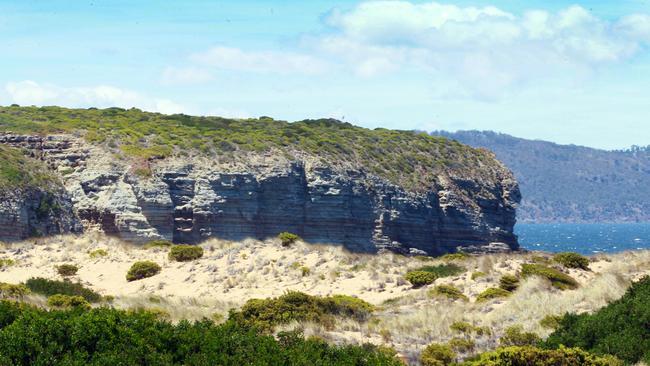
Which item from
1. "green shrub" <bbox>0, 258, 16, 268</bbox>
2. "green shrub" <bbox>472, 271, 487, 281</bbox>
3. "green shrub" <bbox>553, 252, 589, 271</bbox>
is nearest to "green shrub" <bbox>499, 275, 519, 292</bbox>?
"green shrub" <bbox>472, 271, 487, 281</bbox>

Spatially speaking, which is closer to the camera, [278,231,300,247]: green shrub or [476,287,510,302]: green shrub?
[476,287,510,302]: green shrub

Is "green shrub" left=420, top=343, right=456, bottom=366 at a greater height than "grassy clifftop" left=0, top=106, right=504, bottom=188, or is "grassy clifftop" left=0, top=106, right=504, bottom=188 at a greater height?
"grassy clifftop" left=0, top=106, right=504, bottom=188

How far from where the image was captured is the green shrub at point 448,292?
109 feet

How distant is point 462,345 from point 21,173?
160ft

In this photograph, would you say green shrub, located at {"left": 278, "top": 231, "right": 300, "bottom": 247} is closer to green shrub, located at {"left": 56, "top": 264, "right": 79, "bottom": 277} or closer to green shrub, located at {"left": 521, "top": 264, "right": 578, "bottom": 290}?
green shrub, located at {"left": 56, "top": 264, "right": 79, "bottom": 277}

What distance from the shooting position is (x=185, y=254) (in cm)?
4322

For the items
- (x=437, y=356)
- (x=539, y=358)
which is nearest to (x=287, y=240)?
(x=437, y=356)

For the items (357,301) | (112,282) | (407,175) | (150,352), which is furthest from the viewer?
(407,175)

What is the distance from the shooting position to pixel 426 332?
86.1 ft

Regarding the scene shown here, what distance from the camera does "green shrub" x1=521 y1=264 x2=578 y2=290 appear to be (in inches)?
1314

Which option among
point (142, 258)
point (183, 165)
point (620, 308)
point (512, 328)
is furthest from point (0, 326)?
point (183, 165)

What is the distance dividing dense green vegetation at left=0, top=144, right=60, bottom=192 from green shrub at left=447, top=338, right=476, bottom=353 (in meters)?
45.0

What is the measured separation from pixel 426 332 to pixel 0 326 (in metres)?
12.0

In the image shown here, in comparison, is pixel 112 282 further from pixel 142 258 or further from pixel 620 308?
pixel 620 308
